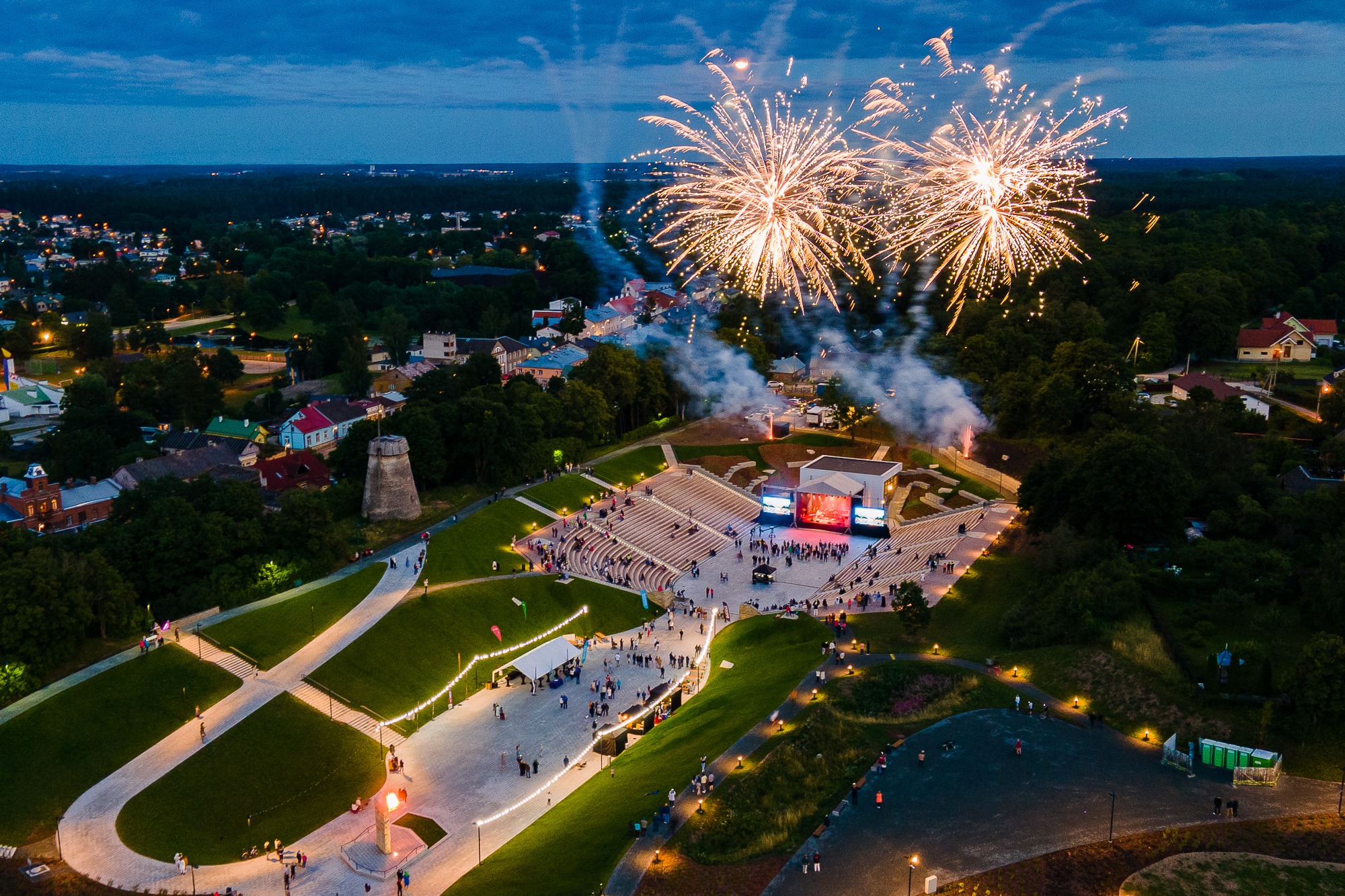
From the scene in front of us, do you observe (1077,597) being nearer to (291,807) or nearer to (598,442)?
(291,807)

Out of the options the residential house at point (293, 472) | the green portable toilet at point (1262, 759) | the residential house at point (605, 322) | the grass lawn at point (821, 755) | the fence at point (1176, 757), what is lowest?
the residential house at point (293, 472)

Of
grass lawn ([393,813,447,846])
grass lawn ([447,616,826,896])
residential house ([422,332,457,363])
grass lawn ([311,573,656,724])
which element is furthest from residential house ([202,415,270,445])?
grass lawn ([393,813,447,846])

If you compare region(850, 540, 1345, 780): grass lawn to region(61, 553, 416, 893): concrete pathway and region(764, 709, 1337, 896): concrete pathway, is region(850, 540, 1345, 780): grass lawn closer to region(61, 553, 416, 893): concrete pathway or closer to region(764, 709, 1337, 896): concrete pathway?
region(764, 709, 1337, 896): concrete pathway

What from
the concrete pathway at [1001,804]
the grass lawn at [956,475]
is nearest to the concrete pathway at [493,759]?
the concrete pathway at [1001,804]

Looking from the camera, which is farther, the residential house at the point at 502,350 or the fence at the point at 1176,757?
the residential house at the point at 502,350

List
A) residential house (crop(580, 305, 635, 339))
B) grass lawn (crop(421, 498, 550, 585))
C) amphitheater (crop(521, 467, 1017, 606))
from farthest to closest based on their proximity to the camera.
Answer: residential house (crop(580, 305, 635, 339))
amphitheater (crop(521, 467, 1017, 606))
grass lawn (crop(421, 498, 550, 585))

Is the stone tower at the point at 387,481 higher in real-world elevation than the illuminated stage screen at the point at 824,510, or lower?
higher

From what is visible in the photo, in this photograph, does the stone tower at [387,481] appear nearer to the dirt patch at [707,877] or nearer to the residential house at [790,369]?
the dirt patch at [707,877]
